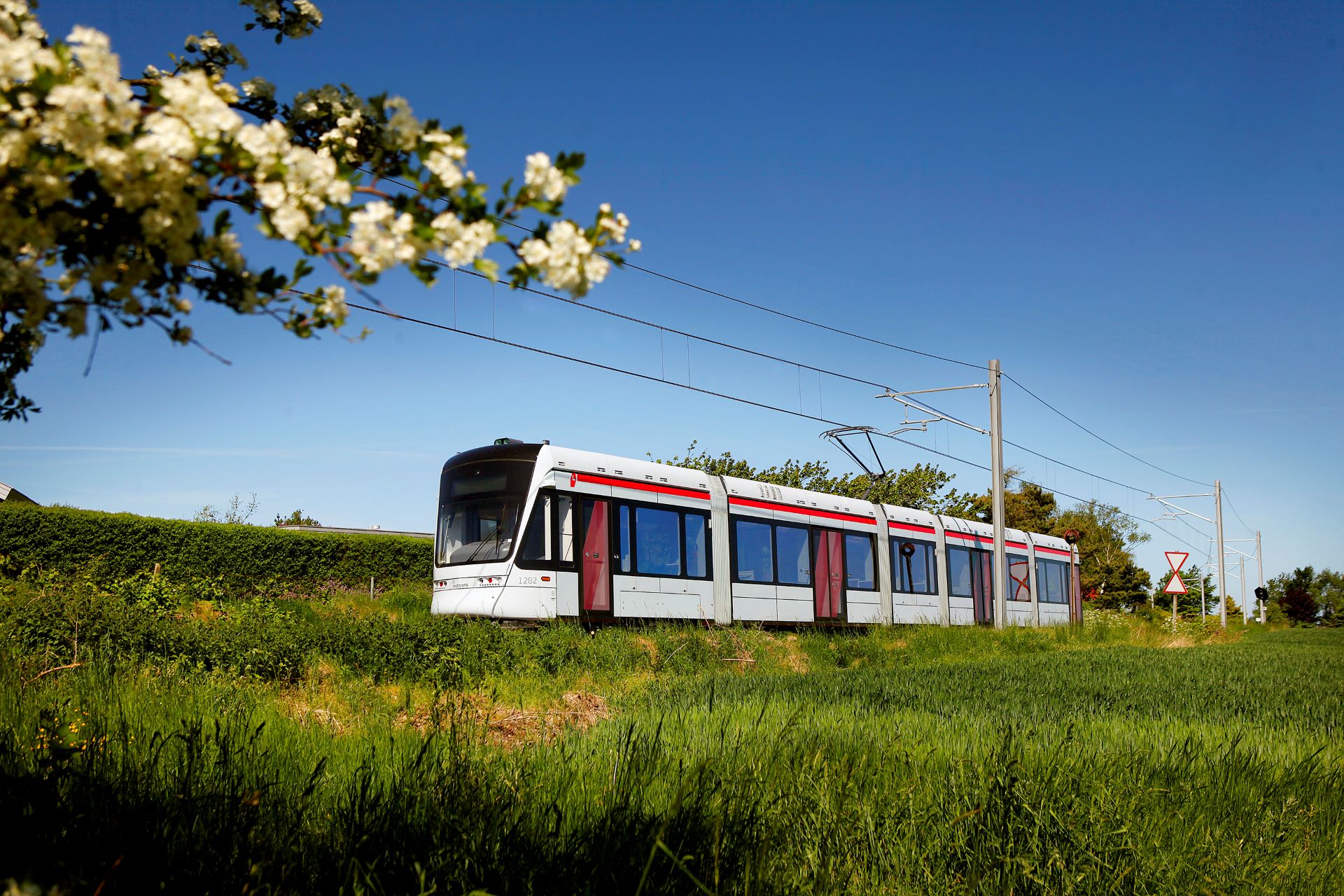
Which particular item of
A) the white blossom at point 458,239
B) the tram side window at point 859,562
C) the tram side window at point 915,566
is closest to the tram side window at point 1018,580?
the tram side window at point 915,566

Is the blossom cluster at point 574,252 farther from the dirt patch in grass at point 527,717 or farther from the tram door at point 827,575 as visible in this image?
the tram door at point 827,575

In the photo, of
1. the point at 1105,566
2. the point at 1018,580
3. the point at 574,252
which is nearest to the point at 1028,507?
the point at 1105,566

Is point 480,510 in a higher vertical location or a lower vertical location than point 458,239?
higher

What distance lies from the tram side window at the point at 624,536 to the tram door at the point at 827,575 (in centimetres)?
560

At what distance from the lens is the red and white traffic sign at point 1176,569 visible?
30.5 m

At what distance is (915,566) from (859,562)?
2552 millimetres

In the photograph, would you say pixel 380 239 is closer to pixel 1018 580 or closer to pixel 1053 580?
pixel 1018 580

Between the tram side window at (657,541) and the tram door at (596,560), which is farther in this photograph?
the tram side window at (657,541)

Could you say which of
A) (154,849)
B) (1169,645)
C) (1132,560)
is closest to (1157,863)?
(154,849)

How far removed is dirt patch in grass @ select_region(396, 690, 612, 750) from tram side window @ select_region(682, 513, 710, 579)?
6826 millimetres

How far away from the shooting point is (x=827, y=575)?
20438 millimetres

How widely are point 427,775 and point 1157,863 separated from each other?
3.28 m

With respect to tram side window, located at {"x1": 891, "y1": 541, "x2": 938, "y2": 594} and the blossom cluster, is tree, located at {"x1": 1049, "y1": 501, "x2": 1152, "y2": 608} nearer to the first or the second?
tram side window, located at {"x1": 891, "y1": 541, "x2": 938, "y2": 594}

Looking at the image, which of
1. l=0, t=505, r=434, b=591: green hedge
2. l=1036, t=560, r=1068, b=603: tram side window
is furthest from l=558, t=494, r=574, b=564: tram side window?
l=1036, t=560, r=1068, b=603: tram side window
